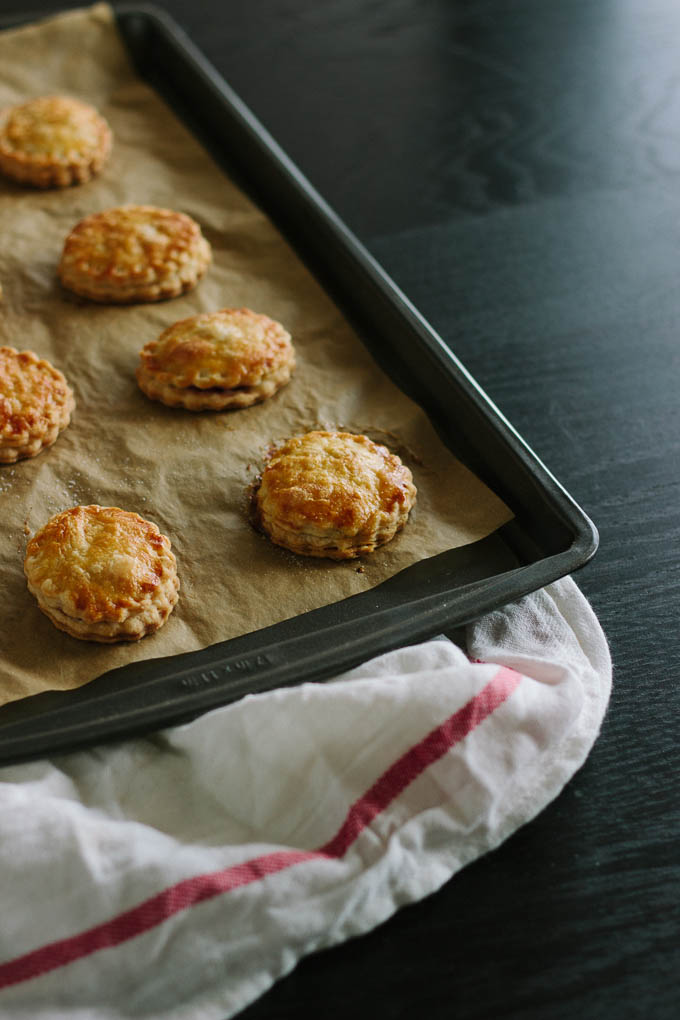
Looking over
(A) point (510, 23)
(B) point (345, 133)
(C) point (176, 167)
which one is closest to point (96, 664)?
(C) point (176, 167)

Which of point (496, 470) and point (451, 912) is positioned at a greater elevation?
point (496, 470)

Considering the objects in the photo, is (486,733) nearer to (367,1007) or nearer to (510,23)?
(367,1007)

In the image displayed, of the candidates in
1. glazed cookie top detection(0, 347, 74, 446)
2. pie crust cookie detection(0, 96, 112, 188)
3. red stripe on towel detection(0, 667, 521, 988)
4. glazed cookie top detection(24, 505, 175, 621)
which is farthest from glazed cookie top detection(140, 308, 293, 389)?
red stripe on towel detection(0, 667, 521, 988)

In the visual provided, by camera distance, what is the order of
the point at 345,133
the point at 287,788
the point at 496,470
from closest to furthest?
the point at 287,788 → the point at 496,470 → the point at 345,133

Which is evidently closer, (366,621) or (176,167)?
(366,621)

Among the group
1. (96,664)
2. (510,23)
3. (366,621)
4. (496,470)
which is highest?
(510,23)

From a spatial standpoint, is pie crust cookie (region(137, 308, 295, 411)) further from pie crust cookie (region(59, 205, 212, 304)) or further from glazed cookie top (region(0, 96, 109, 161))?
glazed cookie top (region(0, 96, 109, 161))

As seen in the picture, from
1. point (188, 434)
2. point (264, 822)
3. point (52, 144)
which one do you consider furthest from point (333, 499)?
point (52, 144)

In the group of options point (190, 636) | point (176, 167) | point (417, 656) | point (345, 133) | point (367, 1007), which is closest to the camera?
point (367, 1007)
